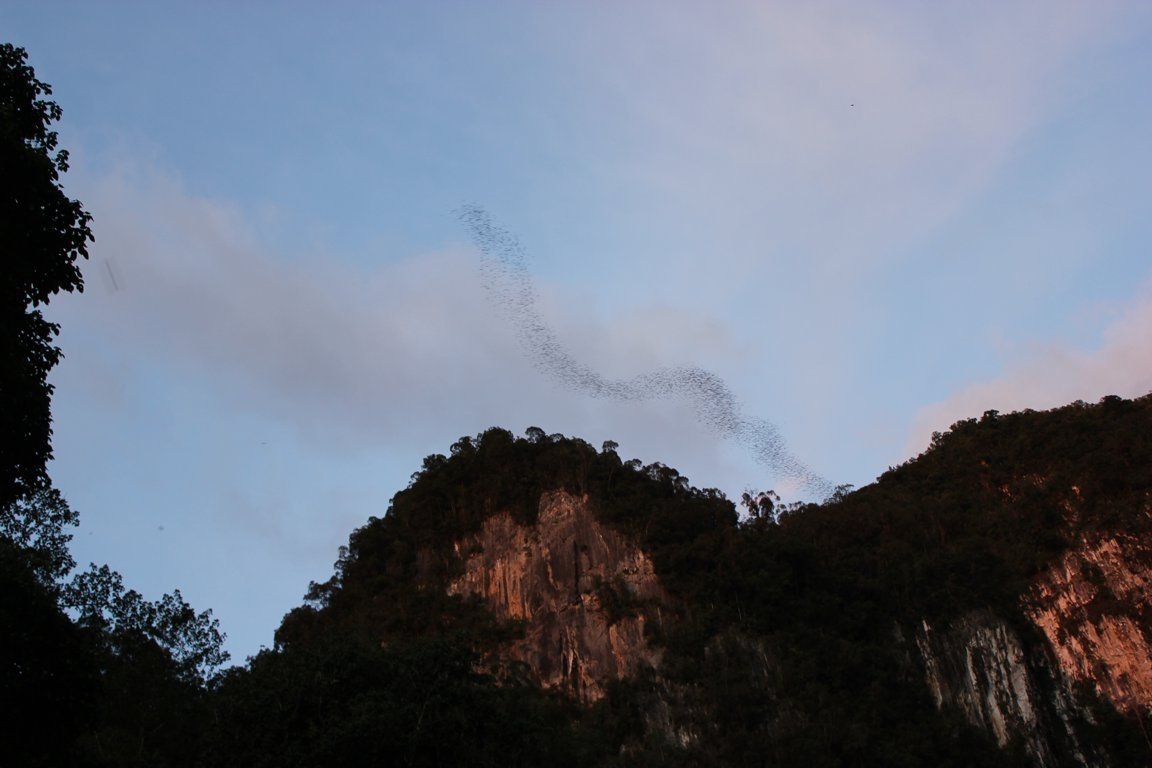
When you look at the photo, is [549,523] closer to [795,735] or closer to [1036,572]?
[795,735]

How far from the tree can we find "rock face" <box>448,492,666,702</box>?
36721mm

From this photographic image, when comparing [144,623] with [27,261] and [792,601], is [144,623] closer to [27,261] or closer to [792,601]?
[27,261]

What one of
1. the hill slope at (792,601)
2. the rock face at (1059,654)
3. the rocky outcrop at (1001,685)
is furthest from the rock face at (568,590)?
the rock face at (1059,654)

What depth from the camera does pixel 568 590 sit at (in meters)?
46.4

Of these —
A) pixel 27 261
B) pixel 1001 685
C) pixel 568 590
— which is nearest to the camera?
pixel 27 261

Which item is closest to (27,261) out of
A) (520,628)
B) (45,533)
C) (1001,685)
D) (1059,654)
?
(45,533)

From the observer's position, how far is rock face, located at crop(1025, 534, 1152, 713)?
4606 centimetres

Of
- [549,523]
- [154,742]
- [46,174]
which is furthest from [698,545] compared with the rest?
[46,174]

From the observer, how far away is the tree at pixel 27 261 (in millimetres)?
8445

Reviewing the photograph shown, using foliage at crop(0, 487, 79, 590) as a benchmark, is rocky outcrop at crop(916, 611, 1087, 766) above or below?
above

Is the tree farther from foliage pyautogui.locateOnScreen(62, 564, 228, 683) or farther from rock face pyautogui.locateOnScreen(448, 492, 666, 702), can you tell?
rock face pyautogui.locateOnScreen(448, 492, 666, 702)

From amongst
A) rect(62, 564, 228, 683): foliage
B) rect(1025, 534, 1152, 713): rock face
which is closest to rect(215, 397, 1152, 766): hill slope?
rect(1025, 534, 1152, 713): rock face

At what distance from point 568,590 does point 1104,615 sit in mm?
25537

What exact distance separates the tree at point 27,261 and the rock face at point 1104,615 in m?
48.9
